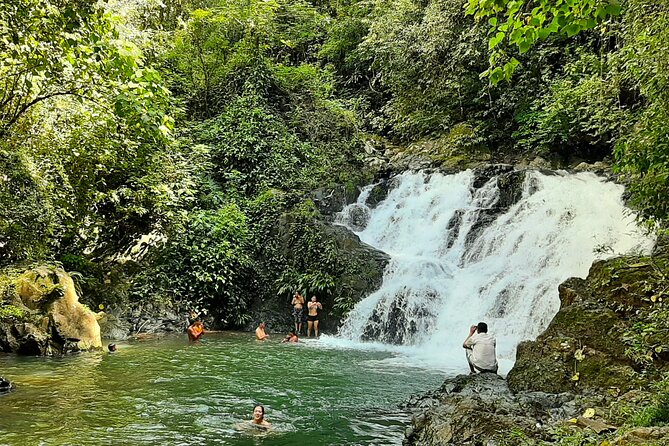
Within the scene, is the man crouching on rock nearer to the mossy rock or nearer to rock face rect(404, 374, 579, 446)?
the mossy rock

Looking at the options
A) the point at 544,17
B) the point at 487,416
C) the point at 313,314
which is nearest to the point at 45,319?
the point at 313,314

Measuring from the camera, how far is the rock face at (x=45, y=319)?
11969 mm

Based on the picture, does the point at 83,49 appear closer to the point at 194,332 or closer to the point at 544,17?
the point at 544,17

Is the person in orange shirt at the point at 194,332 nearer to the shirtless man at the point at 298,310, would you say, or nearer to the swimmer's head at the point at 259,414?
the shirtless man at the point at 298,310

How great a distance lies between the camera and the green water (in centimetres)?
694

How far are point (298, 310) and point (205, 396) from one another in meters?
8.07

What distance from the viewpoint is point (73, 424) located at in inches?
281

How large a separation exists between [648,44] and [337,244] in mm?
11566

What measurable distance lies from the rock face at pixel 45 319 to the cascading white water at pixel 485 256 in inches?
289

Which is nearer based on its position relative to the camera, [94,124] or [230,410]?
[230,410]

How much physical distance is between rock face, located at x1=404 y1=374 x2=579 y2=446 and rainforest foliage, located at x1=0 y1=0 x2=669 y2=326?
3082 mm

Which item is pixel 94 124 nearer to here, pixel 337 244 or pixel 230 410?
pixel 230 410

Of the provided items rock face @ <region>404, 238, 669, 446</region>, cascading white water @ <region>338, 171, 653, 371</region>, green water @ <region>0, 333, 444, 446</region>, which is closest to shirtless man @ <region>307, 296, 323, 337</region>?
cascading white water @ <region>338, 171, 653, 371</region>

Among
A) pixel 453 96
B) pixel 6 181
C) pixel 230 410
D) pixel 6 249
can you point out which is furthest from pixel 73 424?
pixel 453 96
